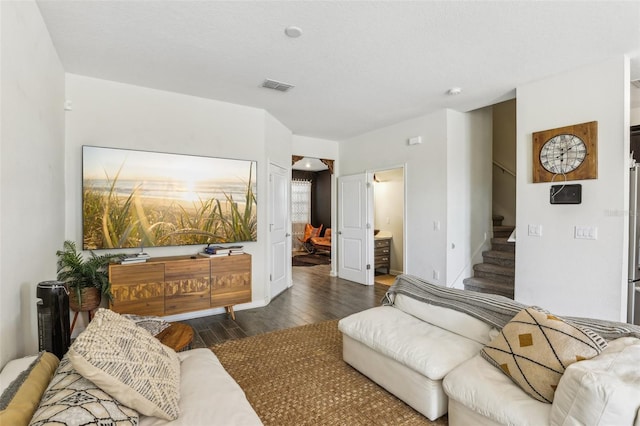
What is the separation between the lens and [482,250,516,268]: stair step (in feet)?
13.8

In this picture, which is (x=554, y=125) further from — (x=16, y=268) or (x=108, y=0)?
(x=16, y=268)

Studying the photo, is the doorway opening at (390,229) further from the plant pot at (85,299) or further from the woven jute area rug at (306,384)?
the plant pot at (85,299)

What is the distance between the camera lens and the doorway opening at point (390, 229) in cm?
627

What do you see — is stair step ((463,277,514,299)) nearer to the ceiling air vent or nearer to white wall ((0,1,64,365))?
the ceiling air vent

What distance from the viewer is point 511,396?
1501mm

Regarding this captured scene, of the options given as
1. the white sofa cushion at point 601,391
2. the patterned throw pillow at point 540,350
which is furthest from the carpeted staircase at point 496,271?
the white sofa cushion at point 601,391

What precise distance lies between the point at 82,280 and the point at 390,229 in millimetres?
5258

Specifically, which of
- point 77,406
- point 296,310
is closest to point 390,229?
point 296,310

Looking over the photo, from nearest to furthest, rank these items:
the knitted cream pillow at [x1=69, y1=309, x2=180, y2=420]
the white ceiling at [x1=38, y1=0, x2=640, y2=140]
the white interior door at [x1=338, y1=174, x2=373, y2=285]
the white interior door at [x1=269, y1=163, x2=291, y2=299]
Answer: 1. the knitted cream pillow at [x1=69, y1=309, x2=180, y2=420]
2. the white ceiling at [x1=38, y1=0, x2=640, y2=140]
3. the white interior door at [x1=269, y1=163, x2=291, y2=299]
4. the white interior door at [x1=338, y1=174, x2=373, y2=285]

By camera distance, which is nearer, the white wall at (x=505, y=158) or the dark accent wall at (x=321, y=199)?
the white wall at (x=505, y=158)

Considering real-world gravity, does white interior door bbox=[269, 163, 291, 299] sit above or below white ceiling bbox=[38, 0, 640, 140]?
below

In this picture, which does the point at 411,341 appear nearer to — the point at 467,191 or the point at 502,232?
the point at 467,191

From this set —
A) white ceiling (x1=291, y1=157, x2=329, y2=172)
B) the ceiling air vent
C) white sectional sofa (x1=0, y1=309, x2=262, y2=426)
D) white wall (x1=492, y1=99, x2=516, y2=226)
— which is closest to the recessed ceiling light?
the ceiling air vent

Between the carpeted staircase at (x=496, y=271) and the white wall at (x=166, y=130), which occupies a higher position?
the white wall at (x=166, y=130)
